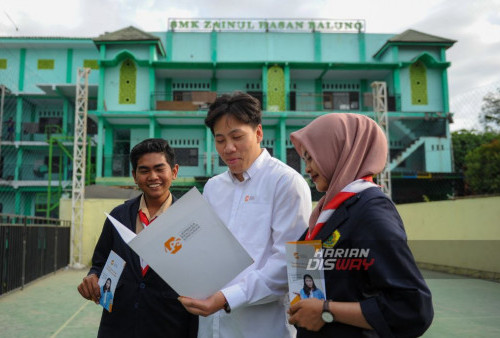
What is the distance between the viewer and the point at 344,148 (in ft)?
4.44

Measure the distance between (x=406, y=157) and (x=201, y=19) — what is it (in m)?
11.1

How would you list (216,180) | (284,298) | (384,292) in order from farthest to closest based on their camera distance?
(216,180) < (284,298) < (384,292)

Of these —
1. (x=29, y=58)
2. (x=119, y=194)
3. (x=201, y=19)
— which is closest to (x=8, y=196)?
(x=29, y=58)

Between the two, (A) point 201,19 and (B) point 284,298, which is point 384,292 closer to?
(B) point 284,298

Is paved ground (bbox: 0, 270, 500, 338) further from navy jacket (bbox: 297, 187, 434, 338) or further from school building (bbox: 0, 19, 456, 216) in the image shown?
school building (bbox: 0, 19, 456, 216)

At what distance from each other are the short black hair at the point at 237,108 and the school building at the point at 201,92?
13.9 metres

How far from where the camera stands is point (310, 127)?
1.43m

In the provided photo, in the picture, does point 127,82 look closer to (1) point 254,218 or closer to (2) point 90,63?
(2) point 90,63

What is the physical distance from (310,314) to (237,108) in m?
0.86

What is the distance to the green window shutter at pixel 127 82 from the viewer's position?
56.1 ft

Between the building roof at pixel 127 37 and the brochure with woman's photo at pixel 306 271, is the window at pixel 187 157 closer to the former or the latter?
the building roof at pixel 127 37

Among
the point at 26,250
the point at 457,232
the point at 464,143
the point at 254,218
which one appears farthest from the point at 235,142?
the point at 464,143

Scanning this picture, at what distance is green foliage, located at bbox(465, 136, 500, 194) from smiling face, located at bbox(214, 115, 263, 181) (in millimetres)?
15410

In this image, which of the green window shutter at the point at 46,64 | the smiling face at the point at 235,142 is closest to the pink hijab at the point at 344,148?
the smiling face at the point at 235,142
